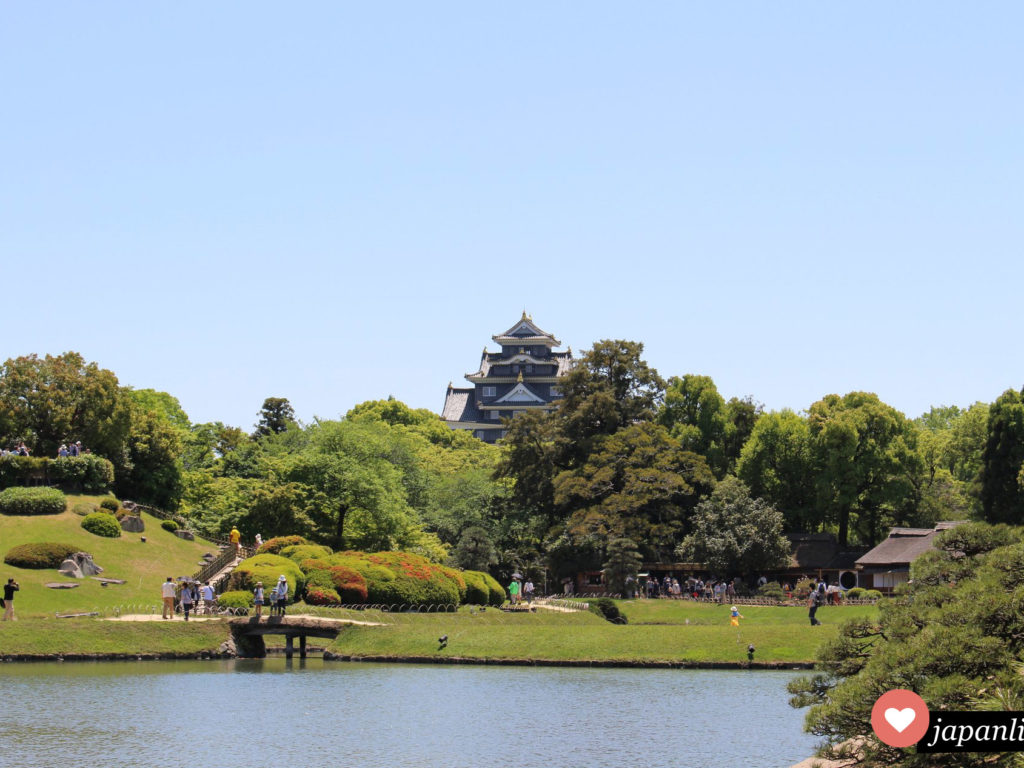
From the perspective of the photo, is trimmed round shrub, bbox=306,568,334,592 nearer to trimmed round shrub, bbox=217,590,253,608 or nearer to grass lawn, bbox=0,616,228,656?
trimmed round shrub, bbox=217,590,253,608

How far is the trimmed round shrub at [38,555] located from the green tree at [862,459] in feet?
131

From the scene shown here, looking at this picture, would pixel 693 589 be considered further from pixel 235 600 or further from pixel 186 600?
pixel 186 600

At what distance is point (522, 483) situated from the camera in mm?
65000

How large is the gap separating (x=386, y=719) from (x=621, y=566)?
33219mm

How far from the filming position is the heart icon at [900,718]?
1222cm

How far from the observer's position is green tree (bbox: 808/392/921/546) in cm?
6475

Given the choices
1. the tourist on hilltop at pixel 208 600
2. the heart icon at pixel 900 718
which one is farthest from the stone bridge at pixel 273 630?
the heart icon at pixel 900 718

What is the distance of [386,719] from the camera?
23.9 metres

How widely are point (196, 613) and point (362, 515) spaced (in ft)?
51.6

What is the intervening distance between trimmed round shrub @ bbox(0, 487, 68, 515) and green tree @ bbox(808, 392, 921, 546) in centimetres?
3968

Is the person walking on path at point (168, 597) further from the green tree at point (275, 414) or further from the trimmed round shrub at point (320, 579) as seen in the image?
the green tree at point (275, 414)

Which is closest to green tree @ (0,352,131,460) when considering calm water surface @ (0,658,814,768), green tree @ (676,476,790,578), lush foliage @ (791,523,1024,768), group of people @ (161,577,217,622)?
group of people @ (161,577,217,622)

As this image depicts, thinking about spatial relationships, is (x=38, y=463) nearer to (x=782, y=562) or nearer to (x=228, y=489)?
(x=228, y=489)

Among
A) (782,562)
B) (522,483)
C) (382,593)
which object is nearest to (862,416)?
(782,562)
